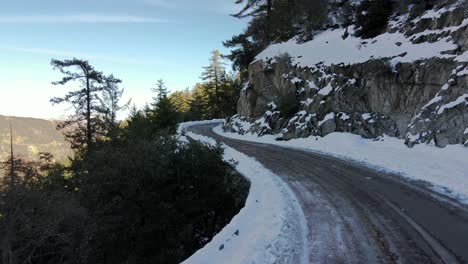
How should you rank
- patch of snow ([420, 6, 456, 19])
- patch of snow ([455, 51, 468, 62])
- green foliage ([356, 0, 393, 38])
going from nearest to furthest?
1. patch of snow ([455, 51, 468, 62])
2. patch of snow ([420, 6, 456, 19])
3. green foliage ([356, 0, 393, 38])

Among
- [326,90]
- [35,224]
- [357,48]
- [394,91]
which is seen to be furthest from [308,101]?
[35,224]

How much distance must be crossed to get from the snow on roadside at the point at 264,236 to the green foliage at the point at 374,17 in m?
20.6

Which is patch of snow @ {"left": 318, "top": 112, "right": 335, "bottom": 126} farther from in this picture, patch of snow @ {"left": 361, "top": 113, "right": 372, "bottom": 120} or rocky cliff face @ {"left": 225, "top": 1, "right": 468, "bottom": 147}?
patch of snow @ {"left": 361, "top": 113, "right": 372, "bottom": 120}

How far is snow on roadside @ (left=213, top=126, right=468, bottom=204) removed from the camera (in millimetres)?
11945

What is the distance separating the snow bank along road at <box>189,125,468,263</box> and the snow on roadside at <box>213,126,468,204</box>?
84 centimetres

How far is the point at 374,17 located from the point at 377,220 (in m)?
23.3

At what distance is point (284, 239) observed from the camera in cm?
729

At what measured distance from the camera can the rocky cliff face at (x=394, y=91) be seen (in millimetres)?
18375

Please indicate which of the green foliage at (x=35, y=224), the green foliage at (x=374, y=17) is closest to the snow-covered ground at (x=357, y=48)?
the green foliage at (x=374, y=17)

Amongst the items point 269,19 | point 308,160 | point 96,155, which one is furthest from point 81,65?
point 269,19

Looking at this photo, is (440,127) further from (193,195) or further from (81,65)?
(81,65)

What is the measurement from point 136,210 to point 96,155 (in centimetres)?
324

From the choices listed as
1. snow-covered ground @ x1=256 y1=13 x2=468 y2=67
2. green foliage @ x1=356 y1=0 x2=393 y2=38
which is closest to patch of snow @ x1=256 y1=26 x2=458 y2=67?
snow-covered ground @ x1=256 y1=13 x2=468 y2=67

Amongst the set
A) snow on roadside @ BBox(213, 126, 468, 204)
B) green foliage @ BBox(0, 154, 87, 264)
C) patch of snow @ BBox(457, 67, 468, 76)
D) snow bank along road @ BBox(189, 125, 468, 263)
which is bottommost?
green foliage @ BBox(0, 154, 87, 264)
